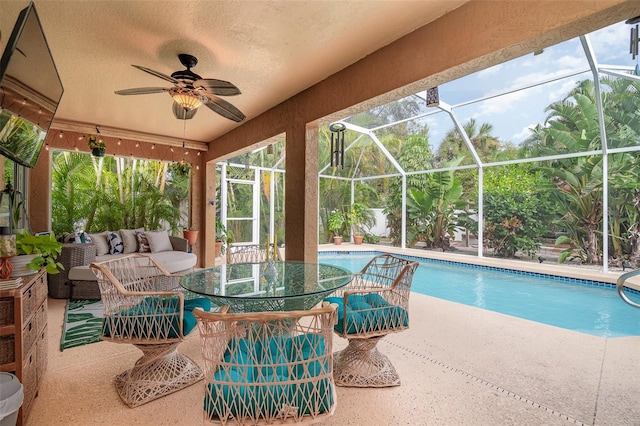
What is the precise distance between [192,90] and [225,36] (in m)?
0.57

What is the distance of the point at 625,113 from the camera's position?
6.20m

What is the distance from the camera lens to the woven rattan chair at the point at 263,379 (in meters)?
1.23

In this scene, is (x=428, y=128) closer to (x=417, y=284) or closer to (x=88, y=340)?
(x=417, y=284)

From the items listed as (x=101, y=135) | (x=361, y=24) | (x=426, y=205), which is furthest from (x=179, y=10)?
(x=426, y=205)

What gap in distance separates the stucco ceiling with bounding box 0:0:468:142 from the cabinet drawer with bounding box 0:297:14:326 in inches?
80.2

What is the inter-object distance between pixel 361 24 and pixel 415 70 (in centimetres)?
55

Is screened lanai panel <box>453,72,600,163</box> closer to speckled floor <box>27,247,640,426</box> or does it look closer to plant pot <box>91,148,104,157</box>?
speckled floor <box>27,247,640,426</box>

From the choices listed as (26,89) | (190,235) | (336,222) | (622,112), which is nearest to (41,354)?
(26,89)

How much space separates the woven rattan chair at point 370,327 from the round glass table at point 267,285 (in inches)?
8.7

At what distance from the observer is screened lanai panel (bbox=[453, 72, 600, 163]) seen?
633 cm

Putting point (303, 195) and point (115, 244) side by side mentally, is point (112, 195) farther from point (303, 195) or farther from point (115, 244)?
point (303, 195)

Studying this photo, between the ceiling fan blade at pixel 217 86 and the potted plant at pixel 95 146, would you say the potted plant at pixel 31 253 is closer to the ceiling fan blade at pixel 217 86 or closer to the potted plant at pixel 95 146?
the ceiling fan blade at pixel 217 86

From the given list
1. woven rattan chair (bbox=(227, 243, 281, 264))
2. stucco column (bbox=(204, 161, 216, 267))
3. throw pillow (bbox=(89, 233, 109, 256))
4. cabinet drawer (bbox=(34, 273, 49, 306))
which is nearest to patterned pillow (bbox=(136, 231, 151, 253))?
throw pillow (bbox=(89, 233, 109, 256))

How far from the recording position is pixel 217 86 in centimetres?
262
